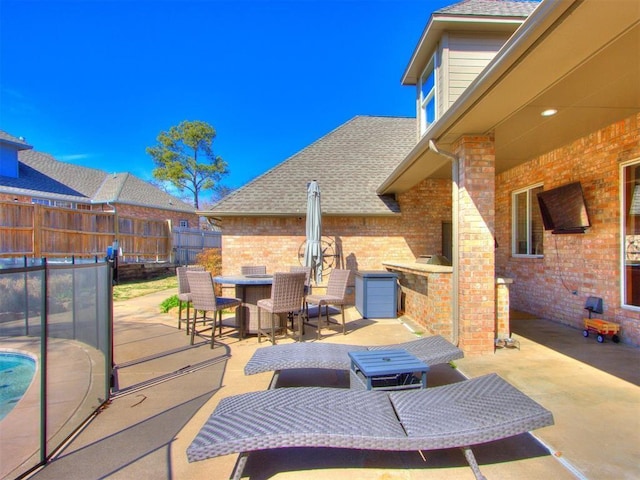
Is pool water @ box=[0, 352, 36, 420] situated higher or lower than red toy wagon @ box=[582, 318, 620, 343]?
lower

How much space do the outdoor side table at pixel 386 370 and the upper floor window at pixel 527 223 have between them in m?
5.39

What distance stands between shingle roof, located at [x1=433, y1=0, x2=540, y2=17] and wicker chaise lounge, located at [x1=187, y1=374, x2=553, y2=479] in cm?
721

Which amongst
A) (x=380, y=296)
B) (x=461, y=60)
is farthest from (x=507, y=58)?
(x=380, y=296)

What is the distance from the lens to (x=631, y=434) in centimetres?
276

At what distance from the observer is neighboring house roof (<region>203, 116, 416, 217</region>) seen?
31.3ft

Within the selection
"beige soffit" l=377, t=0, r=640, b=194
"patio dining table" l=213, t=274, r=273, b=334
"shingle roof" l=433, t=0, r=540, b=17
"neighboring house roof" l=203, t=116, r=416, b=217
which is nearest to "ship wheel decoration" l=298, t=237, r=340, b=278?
"neighboring house roof" l=203, t=116, r=416, b=217

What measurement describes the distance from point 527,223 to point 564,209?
173cm

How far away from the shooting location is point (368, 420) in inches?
90.8

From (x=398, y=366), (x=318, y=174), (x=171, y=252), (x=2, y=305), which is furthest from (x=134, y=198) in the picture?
(x=398, y=366)

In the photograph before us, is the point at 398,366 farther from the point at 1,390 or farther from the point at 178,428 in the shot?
the point at 1,390

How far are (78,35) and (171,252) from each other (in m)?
10.6

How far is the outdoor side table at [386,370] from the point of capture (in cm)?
297

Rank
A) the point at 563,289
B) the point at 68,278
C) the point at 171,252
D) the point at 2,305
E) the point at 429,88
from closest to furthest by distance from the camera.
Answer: the point at 2,305
the point at 68,278
the point at 563,289
the point at 429,88
the point at 171,252

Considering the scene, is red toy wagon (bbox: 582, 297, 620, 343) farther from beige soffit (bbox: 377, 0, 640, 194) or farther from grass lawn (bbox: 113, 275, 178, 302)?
grass lawn (bbox: 113, 275, 178, 302)
